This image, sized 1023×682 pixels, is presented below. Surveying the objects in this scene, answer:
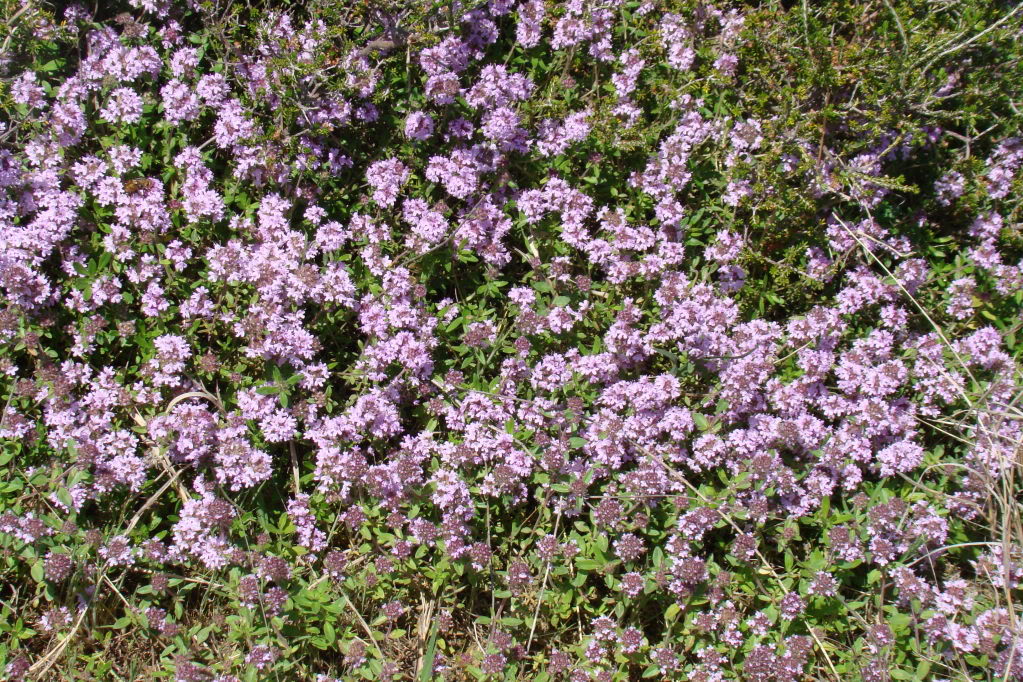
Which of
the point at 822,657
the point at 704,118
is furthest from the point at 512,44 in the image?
the point at 822,657

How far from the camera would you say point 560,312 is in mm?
4047

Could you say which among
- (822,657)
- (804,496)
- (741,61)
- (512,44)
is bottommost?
(822,657)

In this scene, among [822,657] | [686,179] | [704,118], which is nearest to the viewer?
[822,657]

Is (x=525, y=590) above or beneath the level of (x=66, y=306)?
beneath

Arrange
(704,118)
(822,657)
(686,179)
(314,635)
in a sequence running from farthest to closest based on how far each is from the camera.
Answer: (704,118) → (686,179) → (822,657) → (314,635)

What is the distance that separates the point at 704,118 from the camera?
456cm

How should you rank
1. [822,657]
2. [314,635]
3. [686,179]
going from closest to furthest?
[314,635] → [822,657] → [686,179]

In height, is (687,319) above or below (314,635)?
above

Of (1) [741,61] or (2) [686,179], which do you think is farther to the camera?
(1) [741,61]

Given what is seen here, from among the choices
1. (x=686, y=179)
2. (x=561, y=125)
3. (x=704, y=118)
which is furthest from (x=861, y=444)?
(x=561, y=125)

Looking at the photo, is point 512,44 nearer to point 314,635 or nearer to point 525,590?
point 525,590

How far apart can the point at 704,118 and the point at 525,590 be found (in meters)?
2.68

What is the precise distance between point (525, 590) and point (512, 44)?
9.79 ft

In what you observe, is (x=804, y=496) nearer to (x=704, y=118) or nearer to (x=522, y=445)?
(x=522, y=445)
